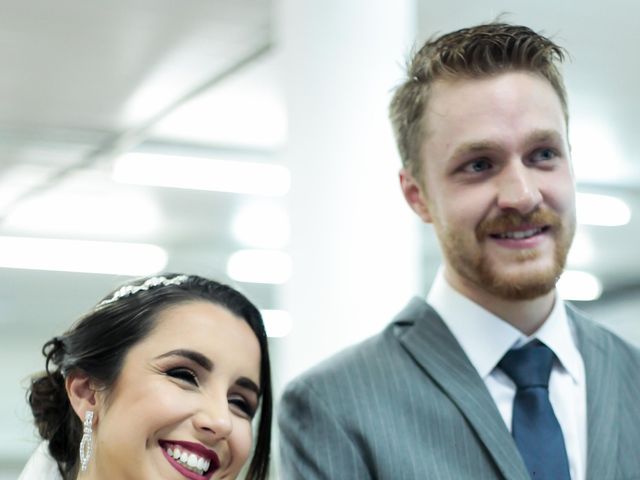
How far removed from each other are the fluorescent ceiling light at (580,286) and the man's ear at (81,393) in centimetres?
1041

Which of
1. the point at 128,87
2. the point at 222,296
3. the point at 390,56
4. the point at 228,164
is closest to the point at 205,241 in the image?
the point at 228,164

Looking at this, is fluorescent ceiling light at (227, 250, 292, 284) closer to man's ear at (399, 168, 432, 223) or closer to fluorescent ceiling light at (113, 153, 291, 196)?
fluorescent ceiling light at (113, 153, 291, 196)

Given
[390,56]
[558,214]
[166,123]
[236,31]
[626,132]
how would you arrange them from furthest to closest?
[626,132] < [166,123] < [236,31] < [390,56] < [558,214]

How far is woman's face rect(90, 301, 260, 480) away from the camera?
1.87 metres

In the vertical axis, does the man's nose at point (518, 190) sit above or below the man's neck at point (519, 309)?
above

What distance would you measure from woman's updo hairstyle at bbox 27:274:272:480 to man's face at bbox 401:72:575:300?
40 cm

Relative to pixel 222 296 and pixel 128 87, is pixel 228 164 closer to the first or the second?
pixel 128 87

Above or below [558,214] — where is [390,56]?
above

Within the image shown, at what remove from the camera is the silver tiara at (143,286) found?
2.14 m

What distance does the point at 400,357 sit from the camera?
205cm

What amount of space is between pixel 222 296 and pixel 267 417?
0.76ft

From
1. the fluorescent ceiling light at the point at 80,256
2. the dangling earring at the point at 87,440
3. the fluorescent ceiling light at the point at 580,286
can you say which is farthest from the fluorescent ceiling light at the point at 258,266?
the dangling earring at the point at 87,440

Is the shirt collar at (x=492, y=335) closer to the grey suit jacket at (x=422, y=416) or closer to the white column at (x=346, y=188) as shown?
the grey suit jacket at (x=422, y=416)

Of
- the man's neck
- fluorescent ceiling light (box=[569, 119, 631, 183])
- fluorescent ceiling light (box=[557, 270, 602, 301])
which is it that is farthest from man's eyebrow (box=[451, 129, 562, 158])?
fluorescent ceiling light (box=[557, 270, 602, 301])
